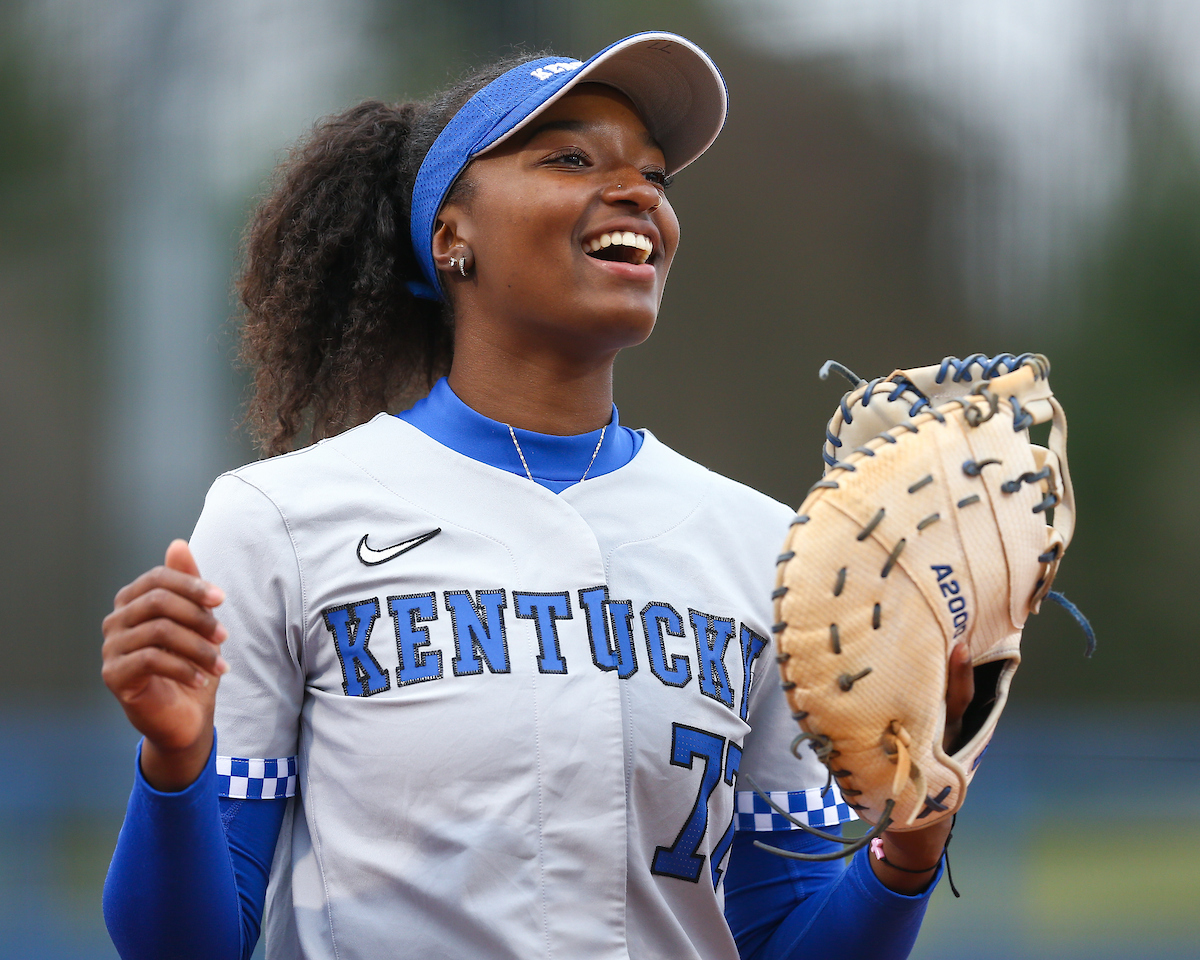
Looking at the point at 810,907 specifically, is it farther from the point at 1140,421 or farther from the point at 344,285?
the point at 1140,421

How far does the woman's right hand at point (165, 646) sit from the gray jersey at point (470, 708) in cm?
23

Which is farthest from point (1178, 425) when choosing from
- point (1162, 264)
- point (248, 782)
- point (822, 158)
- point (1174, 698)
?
point (248, 782)

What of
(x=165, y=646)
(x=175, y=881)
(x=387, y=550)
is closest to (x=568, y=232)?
(x=387, y=550)

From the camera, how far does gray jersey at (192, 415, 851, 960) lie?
1366 mm

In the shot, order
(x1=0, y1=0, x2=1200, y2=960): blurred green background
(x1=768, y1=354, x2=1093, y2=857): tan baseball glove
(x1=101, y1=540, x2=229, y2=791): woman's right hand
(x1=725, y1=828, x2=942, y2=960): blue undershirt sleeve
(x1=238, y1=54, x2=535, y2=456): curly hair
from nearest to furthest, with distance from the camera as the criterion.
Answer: (x1=101, y1=540, x2=229, y2=791): woman's right hand
(x1=768, y1=354, x2=1093, y2=857): tan baseball glove
(x1=725, y1=828, x2=942, y2=960): blue undershirt sleeve
(x1=238, y1=54, x2=535, y2=456): curly hair
(x1=0, y1=0, x2=1200, y2=960): blurred green background

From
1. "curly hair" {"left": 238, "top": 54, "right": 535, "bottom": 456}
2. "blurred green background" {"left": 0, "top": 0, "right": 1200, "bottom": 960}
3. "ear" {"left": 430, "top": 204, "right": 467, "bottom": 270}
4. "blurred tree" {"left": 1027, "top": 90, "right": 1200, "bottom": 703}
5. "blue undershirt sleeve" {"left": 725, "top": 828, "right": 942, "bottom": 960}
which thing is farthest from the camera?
"blurred tree" {"left": 1027, "top": 90, "right": 1200, "bottom": 703}

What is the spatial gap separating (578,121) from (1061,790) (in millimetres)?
4040

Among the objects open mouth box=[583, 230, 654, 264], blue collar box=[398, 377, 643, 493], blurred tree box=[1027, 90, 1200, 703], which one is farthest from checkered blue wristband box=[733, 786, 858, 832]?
blurred tree box=[1027, 90, 1200, 703]

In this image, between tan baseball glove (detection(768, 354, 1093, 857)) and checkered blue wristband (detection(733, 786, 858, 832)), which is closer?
tan baseball glove (detection(768, 354, 1093, 857))

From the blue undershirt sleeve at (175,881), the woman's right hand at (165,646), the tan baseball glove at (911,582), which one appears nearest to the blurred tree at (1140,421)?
the tan baseball glove at (911,582)

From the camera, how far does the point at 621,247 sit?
1596 mm

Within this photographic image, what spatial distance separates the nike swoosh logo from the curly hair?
1.47 feet

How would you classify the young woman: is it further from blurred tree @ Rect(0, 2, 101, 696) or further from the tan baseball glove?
blurred tree @ Rect(0, 2, 101, 696)

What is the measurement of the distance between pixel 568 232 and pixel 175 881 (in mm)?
819
